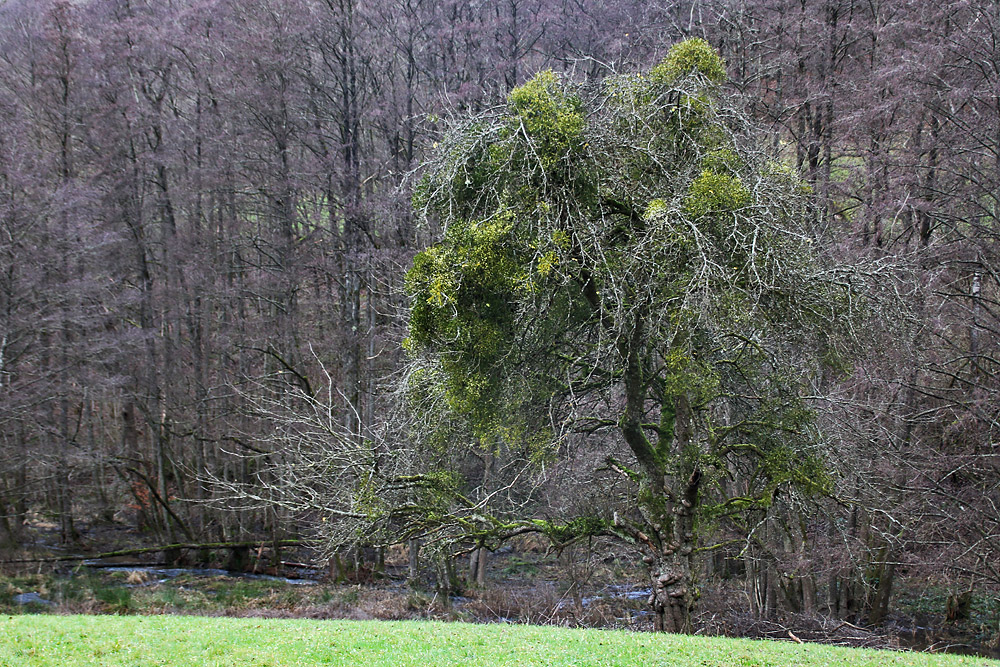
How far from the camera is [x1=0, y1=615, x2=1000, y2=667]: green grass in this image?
6.76 m

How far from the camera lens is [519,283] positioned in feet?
28.0

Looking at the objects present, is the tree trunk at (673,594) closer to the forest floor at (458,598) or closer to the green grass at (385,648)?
the green grass at (385,648)

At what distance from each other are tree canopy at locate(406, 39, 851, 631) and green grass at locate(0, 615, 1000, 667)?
6.23 ft

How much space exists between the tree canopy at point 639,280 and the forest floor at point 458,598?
12.7ft

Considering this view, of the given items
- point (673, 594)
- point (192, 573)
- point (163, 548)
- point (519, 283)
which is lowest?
point (192, 573)

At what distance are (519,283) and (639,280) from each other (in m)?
1.49

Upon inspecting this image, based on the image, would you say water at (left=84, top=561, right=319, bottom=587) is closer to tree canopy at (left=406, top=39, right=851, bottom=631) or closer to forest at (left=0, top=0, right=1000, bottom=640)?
forest at (left=0, top=0, right=1000, bottom=640)

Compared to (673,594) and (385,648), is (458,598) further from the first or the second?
(385,648)

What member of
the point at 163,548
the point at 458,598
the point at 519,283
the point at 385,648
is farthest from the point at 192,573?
the point at 519,283

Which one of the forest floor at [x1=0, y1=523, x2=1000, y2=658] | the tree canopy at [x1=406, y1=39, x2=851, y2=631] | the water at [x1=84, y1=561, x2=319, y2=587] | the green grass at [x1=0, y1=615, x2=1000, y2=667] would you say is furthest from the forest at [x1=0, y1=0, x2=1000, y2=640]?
the green grass at [x1=0, y1=615, x2=1000, y2=667]

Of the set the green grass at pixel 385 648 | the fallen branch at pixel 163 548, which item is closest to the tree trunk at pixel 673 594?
the green grass at pixel 385 648

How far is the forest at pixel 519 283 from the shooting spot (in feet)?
29.5

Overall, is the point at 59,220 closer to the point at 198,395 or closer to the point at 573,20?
the point at 198,395

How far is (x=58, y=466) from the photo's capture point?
19.4m
